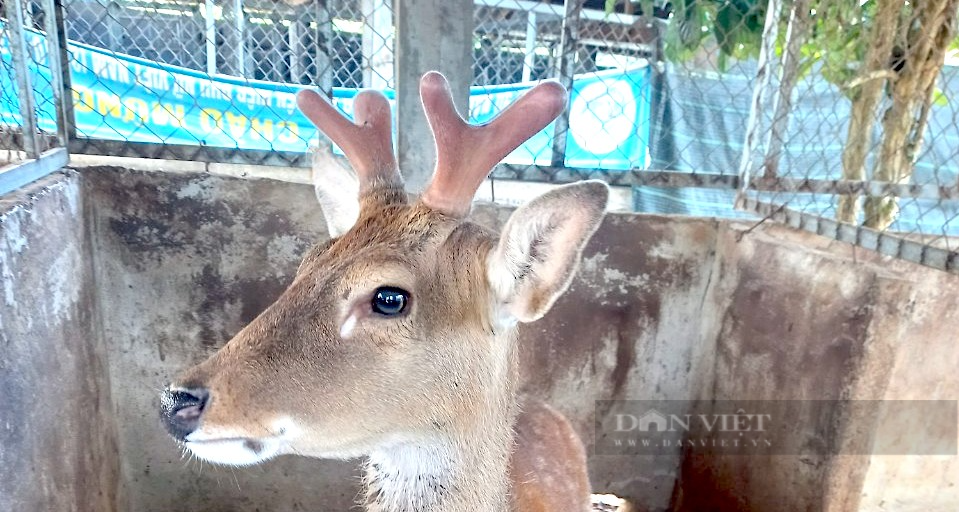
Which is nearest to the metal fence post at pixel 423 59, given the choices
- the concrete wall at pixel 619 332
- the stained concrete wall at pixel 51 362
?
the concrete wall at pixel 619 332

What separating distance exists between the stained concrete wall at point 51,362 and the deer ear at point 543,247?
145cm

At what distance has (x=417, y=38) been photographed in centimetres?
249

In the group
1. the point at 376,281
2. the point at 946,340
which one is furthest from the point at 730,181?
the point at 376,281

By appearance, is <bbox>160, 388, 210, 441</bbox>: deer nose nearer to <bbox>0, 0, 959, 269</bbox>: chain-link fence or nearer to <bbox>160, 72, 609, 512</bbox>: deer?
<bbox>160, 72, 609, 512</bbox>: deer

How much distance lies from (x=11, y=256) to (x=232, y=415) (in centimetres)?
110

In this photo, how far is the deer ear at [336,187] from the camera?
204 centimetres

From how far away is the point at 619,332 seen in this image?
317 centimetres

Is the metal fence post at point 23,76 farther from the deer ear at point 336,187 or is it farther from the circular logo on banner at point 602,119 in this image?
the circular logo on banner at point 602,119

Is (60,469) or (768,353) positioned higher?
(768,353)

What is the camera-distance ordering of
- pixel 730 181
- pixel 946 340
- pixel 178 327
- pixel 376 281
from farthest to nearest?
pixel 730 181, pixel 178 327, pixel 946 340, pixel 376 281

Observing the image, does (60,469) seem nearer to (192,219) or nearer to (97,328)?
(97,328)

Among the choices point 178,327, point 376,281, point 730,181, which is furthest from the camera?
point 730,181

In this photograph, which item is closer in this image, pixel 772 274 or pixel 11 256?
pixel 11 256

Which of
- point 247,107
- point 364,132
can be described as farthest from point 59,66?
point 247,107
